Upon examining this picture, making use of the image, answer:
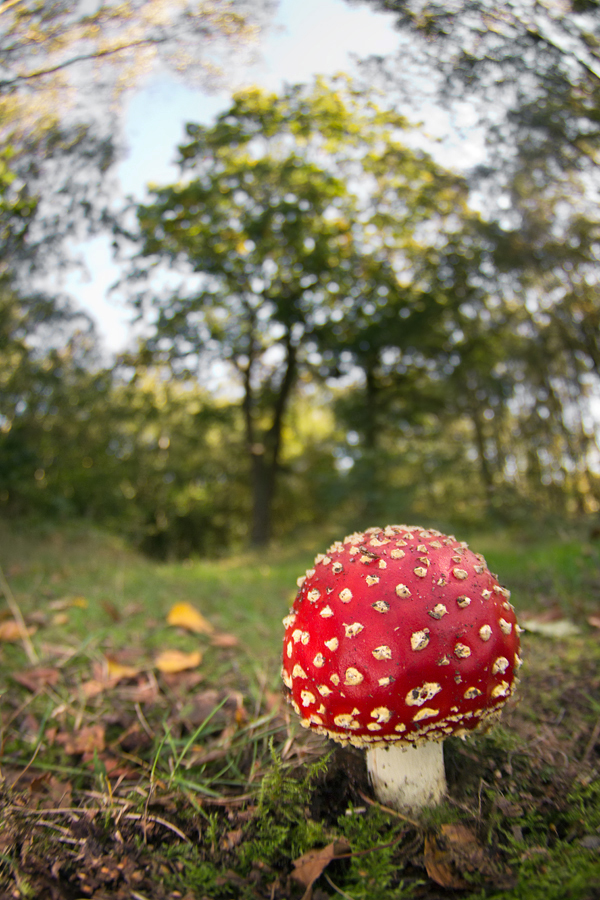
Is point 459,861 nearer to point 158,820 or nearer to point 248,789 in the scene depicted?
point 248,789

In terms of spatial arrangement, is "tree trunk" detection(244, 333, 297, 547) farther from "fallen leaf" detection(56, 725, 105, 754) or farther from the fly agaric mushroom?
the fly agaric mushroom

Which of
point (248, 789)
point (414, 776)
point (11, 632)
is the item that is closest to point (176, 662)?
point (248, 789)

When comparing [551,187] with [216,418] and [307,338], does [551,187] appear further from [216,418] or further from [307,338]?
[216,418]

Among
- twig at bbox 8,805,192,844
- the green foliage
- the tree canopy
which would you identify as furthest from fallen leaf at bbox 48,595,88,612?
the tree canopy

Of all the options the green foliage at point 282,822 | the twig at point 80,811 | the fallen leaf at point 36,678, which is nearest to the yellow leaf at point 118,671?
the fallen leaf at point 36,678

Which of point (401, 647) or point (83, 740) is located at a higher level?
point (401, 647)

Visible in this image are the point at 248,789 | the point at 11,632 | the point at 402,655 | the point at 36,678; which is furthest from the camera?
the point at 11,632

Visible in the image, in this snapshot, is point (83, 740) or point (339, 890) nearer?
point (339, 890)
